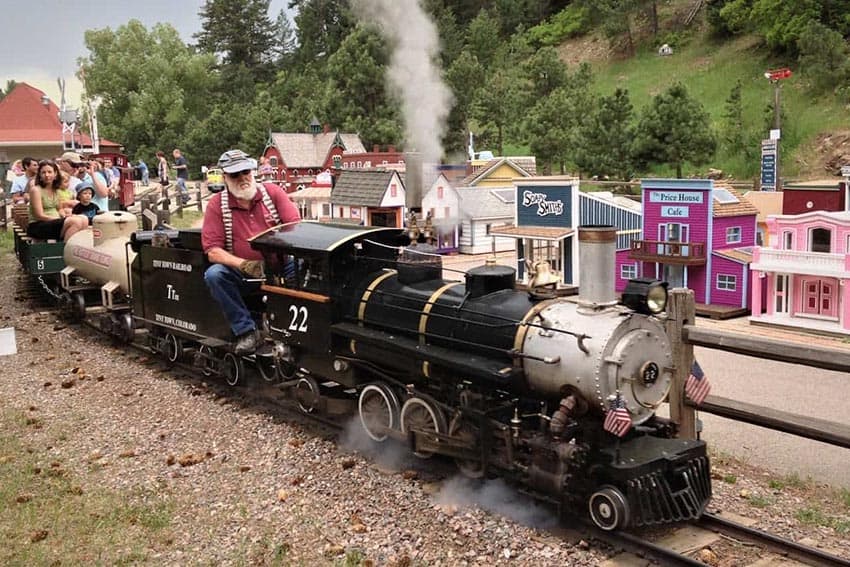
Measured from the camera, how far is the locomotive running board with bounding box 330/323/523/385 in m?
6.33

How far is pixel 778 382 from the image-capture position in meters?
12.4

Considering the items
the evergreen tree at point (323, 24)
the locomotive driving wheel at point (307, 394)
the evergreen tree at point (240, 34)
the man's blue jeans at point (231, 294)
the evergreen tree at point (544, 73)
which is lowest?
the locomotive driving wheel at point (307, 394)

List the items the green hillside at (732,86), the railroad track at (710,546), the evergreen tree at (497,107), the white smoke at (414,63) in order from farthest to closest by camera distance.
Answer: the evergreen tree at (497,107) → the green hillside at (732,86) → the white smoke at (414,63) → the railroad track at (710,546)

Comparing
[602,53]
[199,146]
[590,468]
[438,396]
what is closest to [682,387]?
[590,468]

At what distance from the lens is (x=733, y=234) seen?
1973 cm

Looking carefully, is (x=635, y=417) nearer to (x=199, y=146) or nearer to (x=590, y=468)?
(x=590, y=468)

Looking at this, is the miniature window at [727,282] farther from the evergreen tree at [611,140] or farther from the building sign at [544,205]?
the evergreen tree at [611,140]

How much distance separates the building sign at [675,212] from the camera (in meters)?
19.6

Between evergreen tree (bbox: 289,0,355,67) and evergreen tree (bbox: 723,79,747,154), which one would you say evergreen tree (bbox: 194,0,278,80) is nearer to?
evergreen tree (bbox: 289,0,355,67)

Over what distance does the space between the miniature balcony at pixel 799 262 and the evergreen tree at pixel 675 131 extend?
11.0 meters

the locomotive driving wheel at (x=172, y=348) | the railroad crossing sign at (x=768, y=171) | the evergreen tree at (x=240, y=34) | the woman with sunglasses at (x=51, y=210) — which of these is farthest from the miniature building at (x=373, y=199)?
the evergreen tree at (x=240, y=34)

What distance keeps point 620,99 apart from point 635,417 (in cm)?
2533

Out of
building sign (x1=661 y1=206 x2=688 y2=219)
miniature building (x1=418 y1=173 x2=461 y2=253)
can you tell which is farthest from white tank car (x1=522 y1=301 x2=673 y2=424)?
miniature building (x1=418 y1=173 x2=461 y2=253)

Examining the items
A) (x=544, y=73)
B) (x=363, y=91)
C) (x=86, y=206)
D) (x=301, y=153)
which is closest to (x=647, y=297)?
(x=86, y=206)
